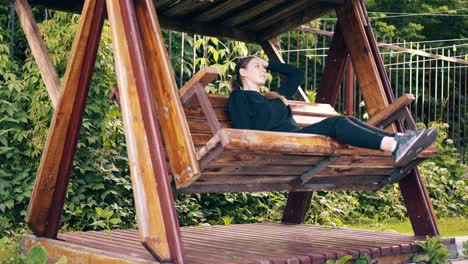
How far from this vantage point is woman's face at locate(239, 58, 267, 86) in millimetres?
5590

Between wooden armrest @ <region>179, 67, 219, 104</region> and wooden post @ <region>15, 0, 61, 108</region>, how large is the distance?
38.6 inches

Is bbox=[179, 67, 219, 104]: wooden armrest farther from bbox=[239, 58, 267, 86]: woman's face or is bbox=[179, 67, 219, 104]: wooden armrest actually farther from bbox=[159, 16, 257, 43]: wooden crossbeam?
bbox=[159, 16, 257, 43]: wooden crossbeam

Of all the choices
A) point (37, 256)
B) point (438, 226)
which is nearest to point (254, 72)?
point (37, 256)

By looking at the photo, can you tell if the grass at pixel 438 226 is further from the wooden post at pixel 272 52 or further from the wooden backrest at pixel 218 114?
the wooden backrest at pixel 218 114

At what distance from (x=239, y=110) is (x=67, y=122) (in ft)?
3.67

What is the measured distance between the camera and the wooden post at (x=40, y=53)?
5.01 metres

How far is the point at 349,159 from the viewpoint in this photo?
4992mm

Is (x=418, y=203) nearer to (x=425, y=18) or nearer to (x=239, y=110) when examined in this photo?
(x=239, y=110)

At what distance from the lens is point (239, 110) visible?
5230 mm

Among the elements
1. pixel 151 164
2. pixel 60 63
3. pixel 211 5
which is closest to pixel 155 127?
pixel 151 164

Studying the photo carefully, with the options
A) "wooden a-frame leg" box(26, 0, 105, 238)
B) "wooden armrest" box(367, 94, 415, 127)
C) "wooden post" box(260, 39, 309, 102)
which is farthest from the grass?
"wooden a-frame leg" box(26, 0, 105, 238)

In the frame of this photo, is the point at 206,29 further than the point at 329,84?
Yes

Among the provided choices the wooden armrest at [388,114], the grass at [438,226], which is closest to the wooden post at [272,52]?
the wooden armrest at [388,114]

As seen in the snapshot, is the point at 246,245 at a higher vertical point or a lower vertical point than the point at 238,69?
lower
